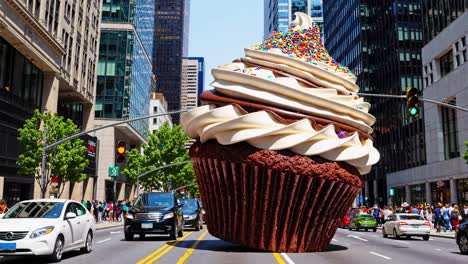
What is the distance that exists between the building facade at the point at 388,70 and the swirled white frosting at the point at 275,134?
48.2 metres

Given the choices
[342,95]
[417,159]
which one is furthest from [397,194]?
[342,95]

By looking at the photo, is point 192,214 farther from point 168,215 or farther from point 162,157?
point 162,157

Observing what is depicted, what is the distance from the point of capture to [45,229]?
37.3ft

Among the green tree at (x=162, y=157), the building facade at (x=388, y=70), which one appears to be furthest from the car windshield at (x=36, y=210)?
the building facade at (x=388, y=70)

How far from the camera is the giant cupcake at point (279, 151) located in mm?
12727

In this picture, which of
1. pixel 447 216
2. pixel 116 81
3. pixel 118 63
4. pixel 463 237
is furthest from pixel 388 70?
pixel 463 237

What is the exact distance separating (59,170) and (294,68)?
899 inches

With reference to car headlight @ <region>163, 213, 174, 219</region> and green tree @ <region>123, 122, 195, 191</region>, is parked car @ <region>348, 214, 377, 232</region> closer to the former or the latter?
car headlight @ <region>163, 213, 174, 219</region>

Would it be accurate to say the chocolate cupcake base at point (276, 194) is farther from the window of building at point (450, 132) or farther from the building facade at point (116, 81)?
the building facade at point (116, 81)

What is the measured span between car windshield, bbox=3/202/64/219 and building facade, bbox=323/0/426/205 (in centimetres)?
5187

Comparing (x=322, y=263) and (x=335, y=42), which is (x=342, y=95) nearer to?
(x=322, y=263)

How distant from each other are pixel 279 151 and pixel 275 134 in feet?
Answer: 1.57

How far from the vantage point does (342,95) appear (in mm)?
14203

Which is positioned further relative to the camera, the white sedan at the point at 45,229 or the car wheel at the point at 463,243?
the car wheel at the point at 463,243
